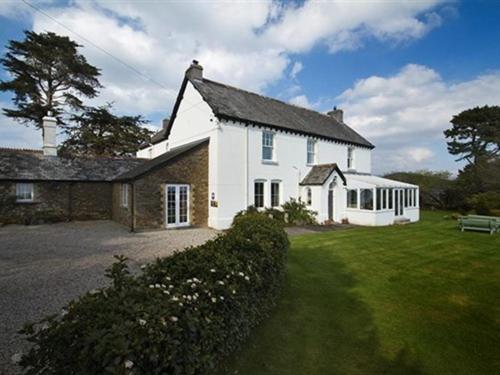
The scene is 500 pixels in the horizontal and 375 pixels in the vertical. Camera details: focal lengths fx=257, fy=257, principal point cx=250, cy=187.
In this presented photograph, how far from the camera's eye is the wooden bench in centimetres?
1348

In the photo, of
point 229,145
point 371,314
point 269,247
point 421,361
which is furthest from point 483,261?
point 229,145

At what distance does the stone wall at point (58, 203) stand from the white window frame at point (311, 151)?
14.7 m

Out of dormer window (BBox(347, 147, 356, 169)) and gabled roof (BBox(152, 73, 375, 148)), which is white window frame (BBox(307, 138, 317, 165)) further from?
dormer window (BBox(347, 147, 356, 169))

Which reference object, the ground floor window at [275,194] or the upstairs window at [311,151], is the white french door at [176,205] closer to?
the ground floor window at [275,194]

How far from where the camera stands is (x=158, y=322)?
2084 millimetres

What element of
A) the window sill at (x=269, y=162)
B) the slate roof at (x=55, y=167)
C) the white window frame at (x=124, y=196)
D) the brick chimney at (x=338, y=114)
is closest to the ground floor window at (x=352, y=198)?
the window sill at (x=269, y=162)

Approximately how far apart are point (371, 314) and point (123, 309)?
15.8ft

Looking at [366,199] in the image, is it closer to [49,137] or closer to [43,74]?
[49,137]

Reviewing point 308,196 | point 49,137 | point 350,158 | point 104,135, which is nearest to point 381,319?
point 308,196

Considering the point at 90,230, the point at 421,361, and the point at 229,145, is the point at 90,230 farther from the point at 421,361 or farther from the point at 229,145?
the point at 421,361

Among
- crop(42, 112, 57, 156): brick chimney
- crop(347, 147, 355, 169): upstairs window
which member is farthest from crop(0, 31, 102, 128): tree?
crop(347, 147, 355, 169): upstairs window

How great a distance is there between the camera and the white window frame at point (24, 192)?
15.6 meters

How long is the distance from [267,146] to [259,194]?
3201 mm

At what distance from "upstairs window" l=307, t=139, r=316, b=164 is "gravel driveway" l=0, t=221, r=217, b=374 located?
9.80 m
